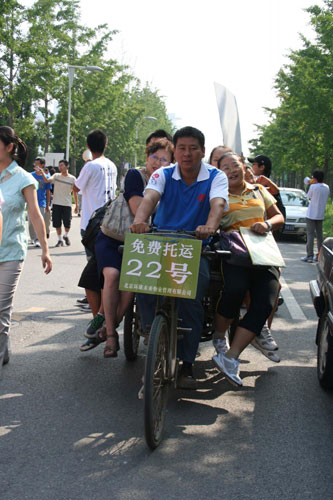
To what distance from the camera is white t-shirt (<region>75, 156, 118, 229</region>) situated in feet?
25.7

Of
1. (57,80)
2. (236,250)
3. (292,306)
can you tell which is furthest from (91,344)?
(57,80)

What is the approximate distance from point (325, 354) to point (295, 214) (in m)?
16.5

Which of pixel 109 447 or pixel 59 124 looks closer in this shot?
pixel 109 447

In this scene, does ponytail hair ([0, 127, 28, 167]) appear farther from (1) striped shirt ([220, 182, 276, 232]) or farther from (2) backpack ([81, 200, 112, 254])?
(1) striped shirt ([220, 182, 276, 232])

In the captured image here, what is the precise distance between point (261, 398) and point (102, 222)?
186cm

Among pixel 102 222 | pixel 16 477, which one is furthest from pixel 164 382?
pixel 102 222

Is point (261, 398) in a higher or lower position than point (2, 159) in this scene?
lower

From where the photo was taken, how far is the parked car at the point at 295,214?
21.0 meters

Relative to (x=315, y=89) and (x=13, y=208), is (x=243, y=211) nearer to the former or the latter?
(x=13, y=208)

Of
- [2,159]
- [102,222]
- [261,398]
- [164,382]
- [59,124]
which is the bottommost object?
[261,398]

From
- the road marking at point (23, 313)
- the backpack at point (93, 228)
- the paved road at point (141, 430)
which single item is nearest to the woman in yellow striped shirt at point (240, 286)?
the paved road at point (141, 430)

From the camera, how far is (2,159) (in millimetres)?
5051

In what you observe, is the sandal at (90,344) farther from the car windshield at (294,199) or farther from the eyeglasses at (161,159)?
the car windshield at (294,199)

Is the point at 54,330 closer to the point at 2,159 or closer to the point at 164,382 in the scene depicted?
the point at 2,159
